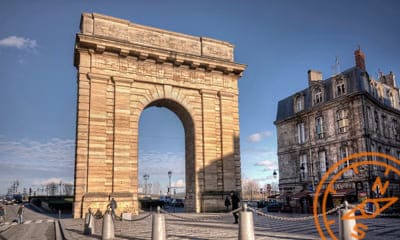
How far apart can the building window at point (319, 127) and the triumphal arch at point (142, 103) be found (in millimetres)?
11288

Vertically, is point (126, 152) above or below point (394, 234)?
above

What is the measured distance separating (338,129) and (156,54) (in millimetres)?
17334

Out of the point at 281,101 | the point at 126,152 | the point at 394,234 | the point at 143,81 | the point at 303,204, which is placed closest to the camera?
the point at 394,234

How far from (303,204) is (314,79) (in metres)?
14.3

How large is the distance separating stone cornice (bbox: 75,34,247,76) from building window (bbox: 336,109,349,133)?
35.2 feet

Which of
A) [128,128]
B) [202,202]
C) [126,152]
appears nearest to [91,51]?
[128,128]

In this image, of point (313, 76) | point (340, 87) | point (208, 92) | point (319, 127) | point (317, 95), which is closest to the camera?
point (208, 92)

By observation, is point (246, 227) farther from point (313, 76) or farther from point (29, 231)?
point (313, 76)

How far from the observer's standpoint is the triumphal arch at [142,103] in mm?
19000

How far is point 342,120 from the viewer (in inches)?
1161

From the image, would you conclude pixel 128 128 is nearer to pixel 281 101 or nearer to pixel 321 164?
pixel 321 164

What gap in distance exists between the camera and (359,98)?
2788cm

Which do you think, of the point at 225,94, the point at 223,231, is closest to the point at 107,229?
the point at 223,231
